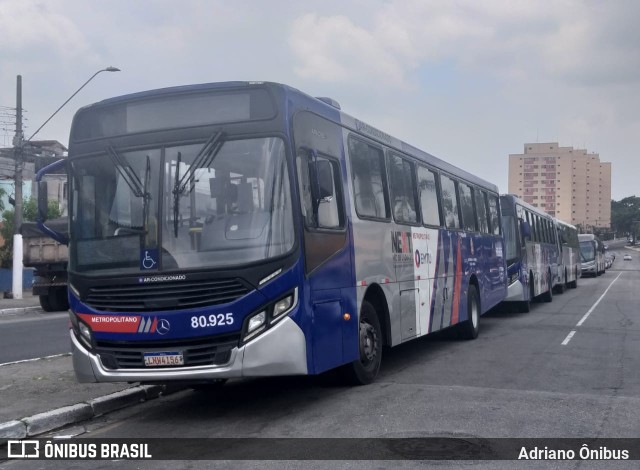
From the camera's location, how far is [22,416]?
298 inches

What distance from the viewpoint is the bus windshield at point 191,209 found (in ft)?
24.5

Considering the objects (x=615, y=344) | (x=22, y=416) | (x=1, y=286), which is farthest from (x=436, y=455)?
(x=1, y=286)

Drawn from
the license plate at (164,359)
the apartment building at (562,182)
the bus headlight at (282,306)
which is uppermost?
the apartment building at (562,182)

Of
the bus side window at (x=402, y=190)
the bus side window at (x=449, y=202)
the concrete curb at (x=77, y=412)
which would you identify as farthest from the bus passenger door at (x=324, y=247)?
the bus side window at (x=449, y=202)

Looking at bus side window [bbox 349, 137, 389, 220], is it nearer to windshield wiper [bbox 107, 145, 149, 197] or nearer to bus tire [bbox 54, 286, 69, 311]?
windshield wiper [bbox 107, 145, 149, 197]

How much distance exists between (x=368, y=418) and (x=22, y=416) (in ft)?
→ 11.0

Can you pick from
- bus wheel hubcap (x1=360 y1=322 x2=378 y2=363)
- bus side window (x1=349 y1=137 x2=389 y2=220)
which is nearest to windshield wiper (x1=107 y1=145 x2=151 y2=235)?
bus side window (x1=349 y1=137 x2=389 y2=220)

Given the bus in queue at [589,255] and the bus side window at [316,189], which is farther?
the bus in queue at [589,255]

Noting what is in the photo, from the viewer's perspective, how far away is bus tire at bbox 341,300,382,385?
912 cm

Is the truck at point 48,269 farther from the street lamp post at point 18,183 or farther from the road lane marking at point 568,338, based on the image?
the road lane marking at point 568,338

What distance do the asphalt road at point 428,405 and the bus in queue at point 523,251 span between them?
788 centimetres

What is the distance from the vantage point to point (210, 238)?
24.4 ft

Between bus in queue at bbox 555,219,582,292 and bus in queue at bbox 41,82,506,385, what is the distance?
24298 mm

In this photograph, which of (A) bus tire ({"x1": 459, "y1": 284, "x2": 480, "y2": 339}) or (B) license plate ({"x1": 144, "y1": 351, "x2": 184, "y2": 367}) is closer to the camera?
(B) license plate ({"x1": 144, "y1": 351, "x2": 184, "y2": 367})
